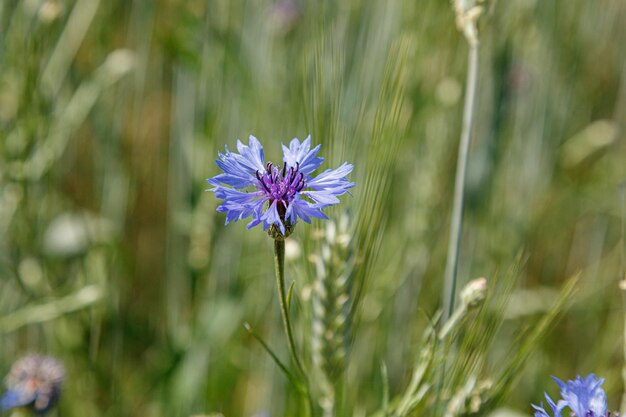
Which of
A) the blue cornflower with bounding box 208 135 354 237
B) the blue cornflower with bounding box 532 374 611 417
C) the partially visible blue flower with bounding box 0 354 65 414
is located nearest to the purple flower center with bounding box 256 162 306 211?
the blue cornflower with bounding box 208 135 354 237

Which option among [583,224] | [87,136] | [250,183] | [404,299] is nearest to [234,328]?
[404,299]

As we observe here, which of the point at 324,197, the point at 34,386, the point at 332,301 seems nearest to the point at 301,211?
the point at 324,197

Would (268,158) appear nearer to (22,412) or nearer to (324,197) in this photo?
(22,412)

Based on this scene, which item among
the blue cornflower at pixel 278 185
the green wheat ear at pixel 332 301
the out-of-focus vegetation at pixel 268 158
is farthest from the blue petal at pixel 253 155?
the out-of-focus vegetation at pixel 268 158

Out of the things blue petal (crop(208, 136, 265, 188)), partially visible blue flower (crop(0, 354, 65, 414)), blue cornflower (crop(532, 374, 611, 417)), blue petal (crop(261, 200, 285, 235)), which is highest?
blue petal (crop(208, 136, 265, 188))

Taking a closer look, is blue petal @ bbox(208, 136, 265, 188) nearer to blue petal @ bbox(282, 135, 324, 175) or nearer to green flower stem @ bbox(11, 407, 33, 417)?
blue petal @ bbox(282, 135, 324, 175)

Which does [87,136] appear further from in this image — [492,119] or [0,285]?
[492,119]

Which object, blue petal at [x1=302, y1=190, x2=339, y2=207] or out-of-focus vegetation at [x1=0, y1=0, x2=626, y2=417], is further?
out-of-focus vegetation at [x1=0, y1=0, x2=626, y2=417]
